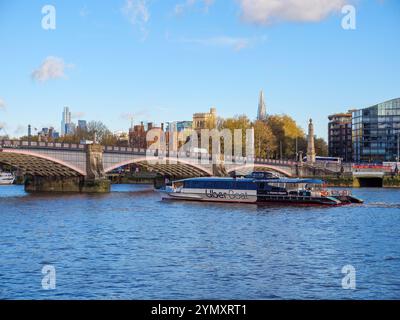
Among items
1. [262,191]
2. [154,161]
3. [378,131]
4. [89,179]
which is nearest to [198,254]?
[262,191]

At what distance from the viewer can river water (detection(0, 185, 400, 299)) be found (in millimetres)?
21188

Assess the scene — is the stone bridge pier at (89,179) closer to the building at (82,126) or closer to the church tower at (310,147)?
the church tower at (310,147)

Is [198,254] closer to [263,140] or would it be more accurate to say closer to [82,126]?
[263,140]

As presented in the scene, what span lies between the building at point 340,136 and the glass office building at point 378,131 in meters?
13.2

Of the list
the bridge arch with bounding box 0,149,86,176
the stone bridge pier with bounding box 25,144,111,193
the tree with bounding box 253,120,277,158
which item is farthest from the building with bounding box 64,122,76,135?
the bridge arch with bounding box 0,149,86,176

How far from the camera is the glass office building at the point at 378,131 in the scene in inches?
5413

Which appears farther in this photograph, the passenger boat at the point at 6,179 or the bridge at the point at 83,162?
the passenger boat at the point at 6,179

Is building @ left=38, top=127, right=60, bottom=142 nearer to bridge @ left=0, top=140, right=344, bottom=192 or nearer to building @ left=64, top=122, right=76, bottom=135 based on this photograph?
building @ left=64, top=122, right=76, bottom=135

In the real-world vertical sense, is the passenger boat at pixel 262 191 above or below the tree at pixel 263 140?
below

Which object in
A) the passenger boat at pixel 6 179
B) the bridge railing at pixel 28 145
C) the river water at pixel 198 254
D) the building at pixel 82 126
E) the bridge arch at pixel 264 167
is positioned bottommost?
the river water at pixel 198 254

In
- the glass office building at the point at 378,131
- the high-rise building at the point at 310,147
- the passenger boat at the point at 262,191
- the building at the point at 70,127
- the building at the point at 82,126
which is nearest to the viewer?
the passenger boat at the point at 262,191

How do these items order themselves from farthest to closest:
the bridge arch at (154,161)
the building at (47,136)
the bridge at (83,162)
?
1. the building at (47,136)
2. the bridge arch at (154,161)
3. the bridge at (83,162)

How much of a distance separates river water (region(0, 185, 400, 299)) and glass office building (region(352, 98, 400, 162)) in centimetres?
9347

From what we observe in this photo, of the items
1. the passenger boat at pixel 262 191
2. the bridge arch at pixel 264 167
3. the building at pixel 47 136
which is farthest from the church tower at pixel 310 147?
the passenger boat at pixel 262 191
